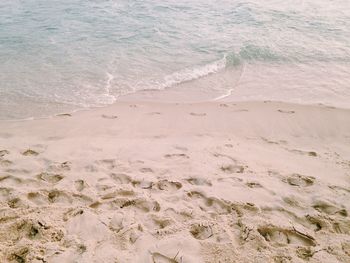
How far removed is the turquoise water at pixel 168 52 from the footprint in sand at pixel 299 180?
3006mm

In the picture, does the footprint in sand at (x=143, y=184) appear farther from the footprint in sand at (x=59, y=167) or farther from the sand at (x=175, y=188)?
the footprint in sand at (x=59, y=167)

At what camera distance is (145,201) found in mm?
3295

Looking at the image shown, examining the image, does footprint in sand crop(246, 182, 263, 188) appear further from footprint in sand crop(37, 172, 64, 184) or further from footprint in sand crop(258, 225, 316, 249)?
footprint in sand crop(37, 172, 64, 184)

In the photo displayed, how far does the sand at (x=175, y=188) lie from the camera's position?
8.91 ft

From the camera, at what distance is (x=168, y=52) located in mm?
8883

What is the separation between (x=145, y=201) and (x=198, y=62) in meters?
5.84

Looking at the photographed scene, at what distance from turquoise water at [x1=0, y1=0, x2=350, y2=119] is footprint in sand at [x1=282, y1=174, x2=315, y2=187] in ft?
9.86

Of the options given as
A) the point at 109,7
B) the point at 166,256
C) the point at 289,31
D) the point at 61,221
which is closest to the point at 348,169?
the point at 166,256

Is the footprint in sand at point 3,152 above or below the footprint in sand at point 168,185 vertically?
below

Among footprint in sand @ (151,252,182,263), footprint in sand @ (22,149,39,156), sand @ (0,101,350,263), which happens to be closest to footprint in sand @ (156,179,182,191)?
sand @ (0,101,350,263)

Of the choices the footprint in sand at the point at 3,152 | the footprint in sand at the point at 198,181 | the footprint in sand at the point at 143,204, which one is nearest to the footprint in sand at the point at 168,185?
the footprint in sand at the point at 198,181

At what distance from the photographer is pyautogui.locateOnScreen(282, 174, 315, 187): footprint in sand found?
371 cm

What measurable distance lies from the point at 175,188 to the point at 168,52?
6.10 m

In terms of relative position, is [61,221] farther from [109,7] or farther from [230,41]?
[109,7]
